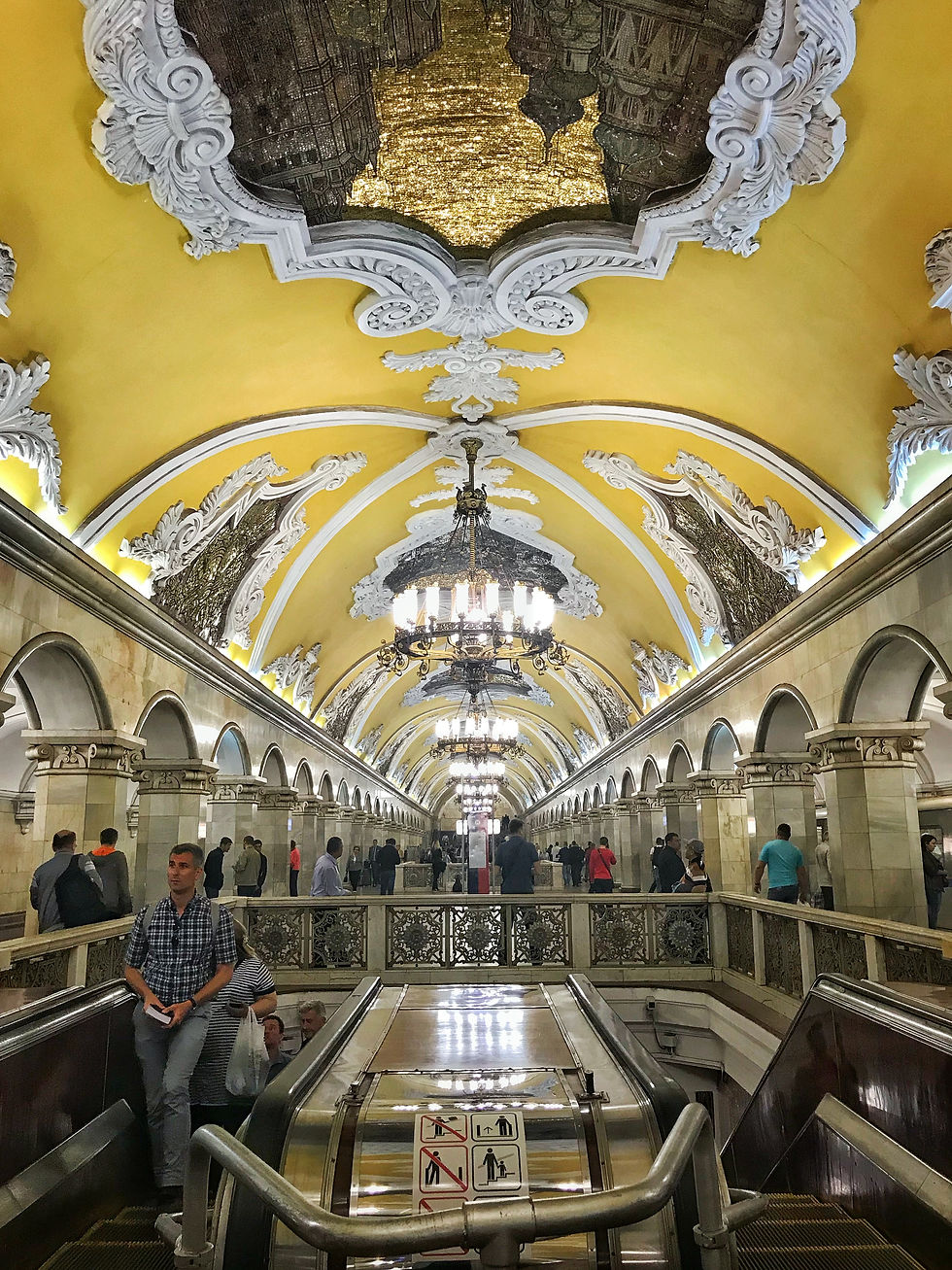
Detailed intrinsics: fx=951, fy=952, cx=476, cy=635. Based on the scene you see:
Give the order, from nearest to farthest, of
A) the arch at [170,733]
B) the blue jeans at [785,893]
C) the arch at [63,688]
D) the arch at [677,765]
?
the arch at [63,688] → the blue jeans at [785,893] → the arch at [170,733] → the arch at [677,765]

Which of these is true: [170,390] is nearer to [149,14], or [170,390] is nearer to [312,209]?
[312,209]

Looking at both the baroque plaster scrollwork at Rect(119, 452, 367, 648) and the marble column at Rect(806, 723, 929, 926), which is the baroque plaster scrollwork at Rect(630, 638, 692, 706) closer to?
the marble column at Rect(806, 723, 929, 926)

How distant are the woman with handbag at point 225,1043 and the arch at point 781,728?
8.00 meters

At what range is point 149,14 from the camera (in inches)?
198

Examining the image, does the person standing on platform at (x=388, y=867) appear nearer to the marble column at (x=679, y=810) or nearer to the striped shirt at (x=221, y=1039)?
the marble column at (x=679, y=810)

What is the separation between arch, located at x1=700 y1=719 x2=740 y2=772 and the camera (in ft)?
45.1

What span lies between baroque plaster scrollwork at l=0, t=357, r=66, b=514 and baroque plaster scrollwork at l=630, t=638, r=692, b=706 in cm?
1021

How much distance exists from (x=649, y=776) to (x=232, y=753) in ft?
26.9

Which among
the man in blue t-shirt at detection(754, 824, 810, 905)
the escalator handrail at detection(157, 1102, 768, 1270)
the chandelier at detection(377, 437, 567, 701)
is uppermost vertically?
the chandelier at detection(377, 437, 567, 701)

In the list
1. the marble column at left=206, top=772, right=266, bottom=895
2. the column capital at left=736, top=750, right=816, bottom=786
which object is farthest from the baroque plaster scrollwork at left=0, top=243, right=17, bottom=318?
the marble column at left=206, top=772, right=266, bottom=895

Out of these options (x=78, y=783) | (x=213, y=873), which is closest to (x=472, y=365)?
(x=78, y=783)

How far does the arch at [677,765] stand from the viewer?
16.1 metres

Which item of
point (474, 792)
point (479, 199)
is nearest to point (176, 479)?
point (479, 199)

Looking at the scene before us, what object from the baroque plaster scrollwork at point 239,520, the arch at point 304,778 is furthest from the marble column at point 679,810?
the baroque plaster scrollwork at point 239,520
